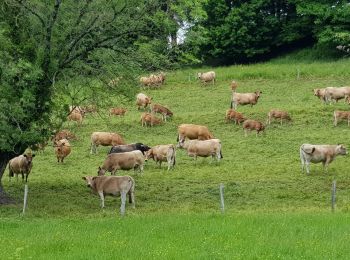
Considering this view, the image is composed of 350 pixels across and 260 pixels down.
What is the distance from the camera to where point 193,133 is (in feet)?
112

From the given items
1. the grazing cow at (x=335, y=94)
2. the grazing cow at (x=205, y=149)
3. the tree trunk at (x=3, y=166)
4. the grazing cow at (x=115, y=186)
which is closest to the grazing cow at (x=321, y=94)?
the grazing cow at (x=335, y=94)

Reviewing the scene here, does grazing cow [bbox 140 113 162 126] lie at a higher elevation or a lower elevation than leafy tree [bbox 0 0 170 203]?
lower

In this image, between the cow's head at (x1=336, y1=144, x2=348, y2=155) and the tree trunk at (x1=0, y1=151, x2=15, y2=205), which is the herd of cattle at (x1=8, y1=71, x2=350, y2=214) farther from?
the tree trunk at (x1=0, y1=151, x2=15, y2=205)

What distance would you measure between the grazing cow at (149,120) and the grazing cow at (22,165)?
10849 millimetres

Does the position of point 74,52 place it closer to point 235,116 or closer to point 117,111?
point 235,116

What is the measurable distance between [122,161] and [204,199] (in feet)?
17.9

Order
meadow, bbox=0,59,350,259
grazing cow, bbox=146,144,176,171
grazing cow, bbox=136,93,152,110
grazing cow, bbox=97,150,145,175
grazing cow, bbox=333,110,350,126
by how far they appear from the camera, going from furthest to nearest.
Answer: grazing cow, bbox=136,93,152,110 < grazing cow, bbox=333,110,350,126 < grazing cow, bbox=146,144,176,171 < grazing cow, bbox=97,150,145,175 < meadow, bbox=0,59,350,259

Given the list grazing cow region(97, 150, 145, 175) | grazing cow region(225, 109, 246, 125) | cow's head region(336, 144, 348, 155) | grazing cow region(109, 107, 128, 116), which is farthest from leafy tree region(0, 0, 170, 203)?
grazing cow region(109, 107, 128, 116)

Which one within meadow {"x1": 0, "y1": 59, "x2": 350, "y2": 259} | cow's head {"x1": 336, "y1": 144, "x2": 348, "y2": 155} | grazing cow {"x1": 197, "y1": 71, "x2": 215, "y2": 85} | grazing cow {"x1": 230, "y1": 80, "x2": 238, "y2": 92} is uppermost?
grazing cow {"x1": 197, "y1": 71, "x2": 215, "y2": 85}

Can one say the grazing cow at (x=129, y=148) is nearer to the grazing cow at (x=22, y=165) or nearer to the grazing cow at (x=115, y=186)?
the grazing cow at (x=22, y=165)

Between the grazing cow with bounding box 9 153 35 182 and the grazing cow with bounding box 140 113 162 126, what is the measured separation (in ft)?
35.6

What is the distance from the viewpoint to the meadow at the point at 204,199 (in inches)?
606

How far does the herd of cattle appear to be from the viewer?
77.2ft

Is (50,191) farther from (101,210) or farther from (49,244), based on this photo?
(49,244)
